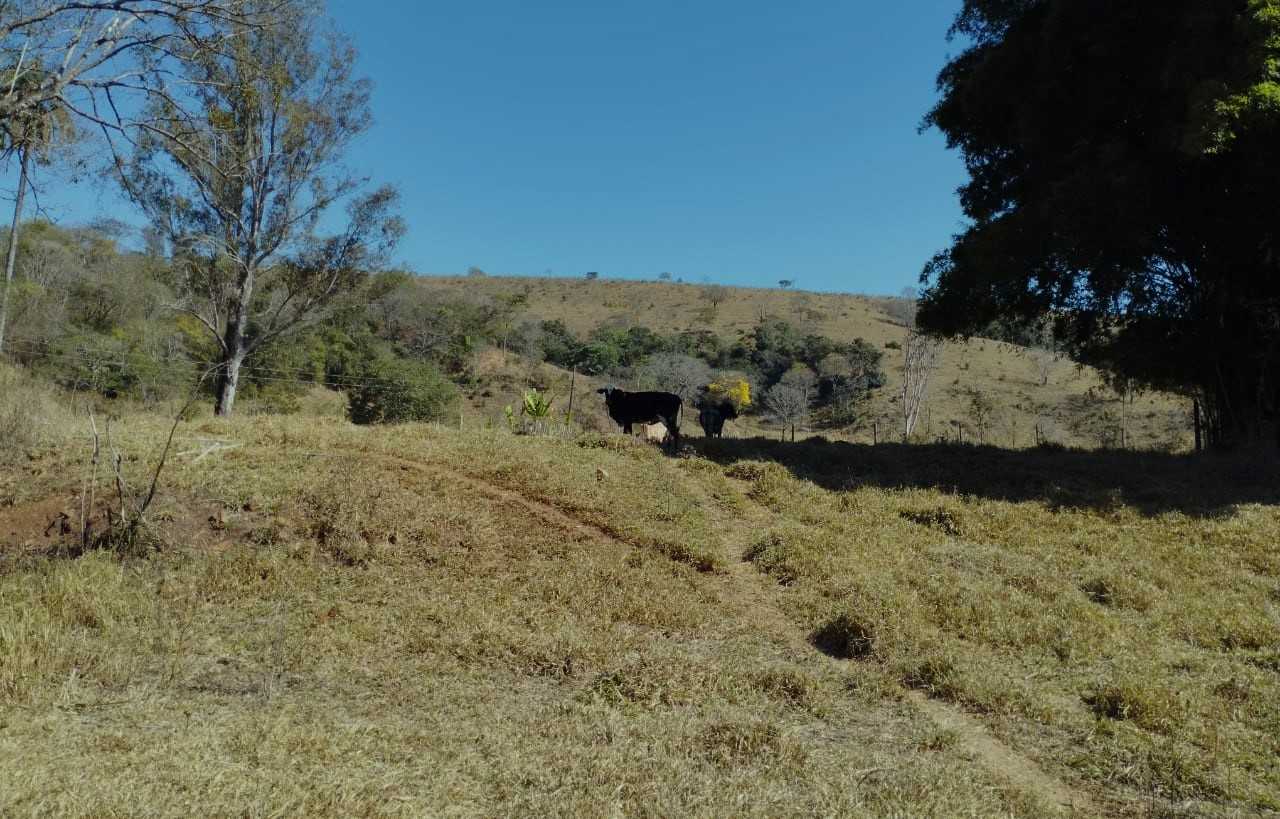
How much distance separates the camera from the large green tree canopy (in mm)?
11453

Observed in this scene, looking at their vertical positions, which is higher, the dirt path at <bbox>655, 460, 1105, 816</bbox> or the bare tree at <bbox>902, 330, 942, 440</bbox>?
the bare tree at <bbox>902, 330, 942, 440</bbox>

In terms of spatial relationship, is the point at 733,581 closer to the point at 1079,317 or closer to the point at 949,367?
the point at 1079,317

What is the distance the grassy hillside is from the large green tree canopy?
3522 millimetres

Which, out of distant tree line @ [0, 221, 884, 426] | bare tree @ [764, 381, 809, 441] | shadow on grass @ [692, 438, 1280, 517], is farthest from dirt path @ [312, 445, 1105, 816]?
bare tree @ [764, 381, 809, 441]

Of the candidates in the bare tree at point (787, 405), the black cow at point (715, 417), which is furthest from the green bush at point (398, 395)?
the bare tree at point (787, 405)

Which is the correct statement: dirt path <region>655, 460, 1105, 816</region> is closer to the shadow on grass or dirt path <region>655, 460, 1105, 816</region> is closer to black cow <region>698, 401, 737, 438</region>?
the shadow on grass

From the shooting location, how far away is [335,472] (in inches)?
390

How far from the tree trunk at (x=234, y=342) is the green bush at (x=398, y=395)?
36.0 feet

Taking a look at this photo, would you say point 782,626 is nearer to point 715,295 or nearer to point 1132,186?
point 1132,186

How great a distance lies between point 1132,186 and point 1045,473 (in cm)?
470

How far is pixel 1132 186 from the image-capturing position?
12109mm

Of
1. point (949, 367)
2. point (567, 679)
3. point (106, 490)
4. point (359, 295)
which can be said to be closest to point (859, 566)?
point (567, 679)

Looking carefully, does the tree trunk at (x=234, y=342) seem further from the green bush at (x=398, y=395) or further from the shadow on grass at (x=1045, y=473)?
the green bush at (x=398, y=395)

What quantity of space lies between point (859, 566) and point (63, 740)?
6922 mm
